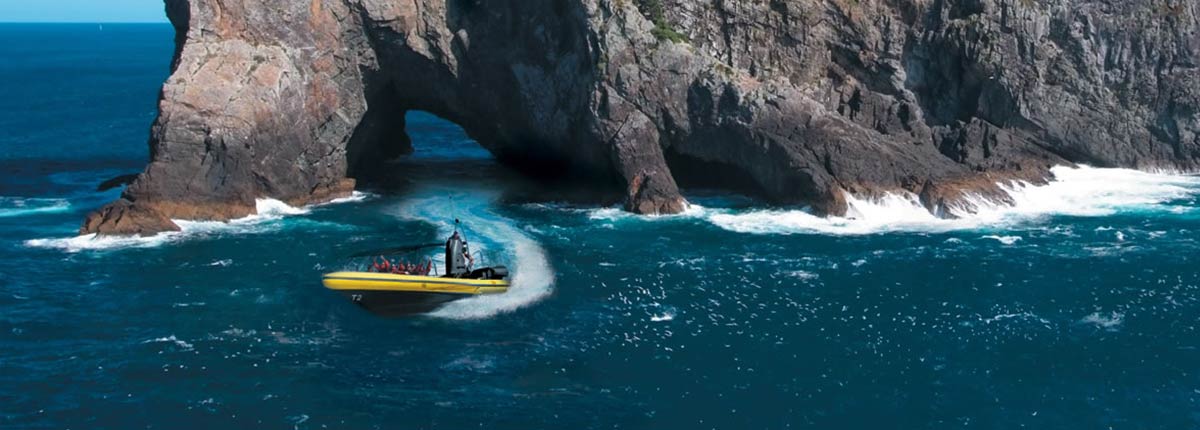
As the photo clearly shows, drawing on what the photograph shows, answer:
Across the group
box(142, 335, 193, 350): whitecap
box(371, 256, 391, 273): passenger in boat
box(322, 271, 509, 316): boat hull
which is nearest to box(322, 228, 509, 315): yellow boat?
box(322, 271, 509, 316): boat hull

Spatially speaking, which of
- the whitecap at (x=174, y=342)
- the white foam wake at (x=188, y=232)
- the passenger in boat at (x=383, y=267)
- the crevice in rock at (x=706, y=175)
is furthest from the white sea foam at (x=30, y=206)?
the crevice in rock at (x=706, y=175)

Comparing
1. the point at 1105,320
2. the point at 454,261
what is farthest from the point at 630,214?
the point at 1105,320

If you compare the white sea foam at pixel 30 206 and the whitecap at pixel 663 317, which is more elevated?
the white sea foam at pixel 30 206

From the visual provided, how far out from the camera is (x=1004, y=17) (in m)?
77.4

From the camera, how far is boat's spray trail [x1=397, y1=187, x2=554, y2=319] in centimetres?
5469

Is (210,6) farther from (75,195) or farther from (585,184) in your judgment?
(585,184)

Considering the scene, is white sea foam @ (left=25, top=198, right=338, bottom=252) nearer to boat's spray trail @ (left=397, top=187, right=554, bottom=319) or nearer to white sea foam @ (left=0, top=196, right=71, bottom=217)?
boat's spray trail @ (left=397, top=187, right=554, bottom=319)

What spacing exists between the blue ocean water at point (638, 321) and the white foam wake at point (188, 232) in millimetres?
256

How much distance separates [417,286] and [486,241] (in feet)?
44.7

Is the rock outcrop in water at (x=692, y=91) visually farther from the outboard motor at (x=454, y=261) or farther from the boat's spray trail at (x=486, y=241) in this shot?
the outboard motor at (x=454, y=261)

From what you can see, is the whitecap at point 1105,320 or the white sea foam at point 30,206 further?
the white sea foam at point 30,206

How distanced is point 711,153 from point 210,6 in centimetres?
3083

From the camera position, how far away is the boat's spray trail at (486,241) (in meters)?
54.7

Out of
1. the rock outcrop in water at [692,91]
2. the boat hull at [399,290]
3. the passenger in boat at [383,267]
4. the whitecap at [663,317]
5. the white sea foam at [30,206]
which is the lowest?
the whitecap at [663,317]
